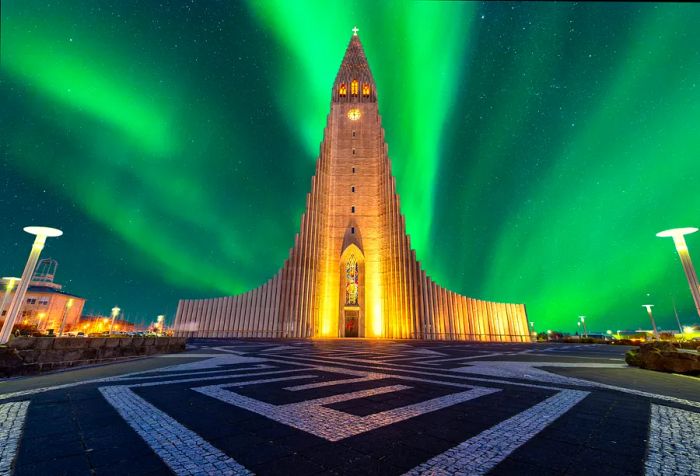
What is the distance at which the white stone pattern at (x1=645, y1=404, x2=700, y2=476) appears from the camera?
212 centimetres

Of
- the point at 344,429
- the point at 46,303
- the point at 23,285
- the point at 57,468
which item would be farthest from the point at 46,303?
the point at 344,429

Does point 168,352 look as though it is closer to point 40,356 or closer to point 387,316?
point 40,356

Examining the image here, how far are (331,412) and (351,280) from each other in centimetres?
3388

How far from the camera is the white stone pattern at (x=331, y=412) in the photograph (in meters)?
2.93

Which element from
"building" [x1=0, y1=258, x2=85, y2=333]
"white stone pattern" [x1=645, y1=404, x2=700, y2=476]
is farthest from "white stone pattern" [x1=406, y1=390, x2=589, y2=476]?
"building" [x1=0, y1=258, x2=85, y2=333]

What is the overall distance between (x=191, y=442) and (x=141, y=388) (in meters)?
3.18

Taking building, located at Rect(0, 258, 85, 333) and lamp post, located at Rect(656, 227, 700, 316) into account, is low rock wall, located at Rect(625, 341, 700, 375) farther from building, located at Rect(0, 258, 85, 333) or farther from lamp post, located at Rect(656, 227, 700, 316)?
building, located at Rect(0, 258, 85, 333)

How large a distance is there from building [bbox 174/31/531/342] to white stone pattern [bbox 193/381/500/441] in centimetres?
2951

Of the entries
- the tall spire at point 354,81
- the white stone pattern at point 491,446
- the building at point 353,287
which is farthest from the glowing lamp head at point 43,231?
the tall spire at point 354,81

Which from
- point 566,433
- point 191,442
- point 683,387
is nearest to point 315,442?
point 191,442

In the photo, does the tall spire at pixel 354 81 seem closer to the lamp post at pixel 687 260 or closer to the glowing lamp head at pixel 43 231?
the lamp post at pixel 687 260

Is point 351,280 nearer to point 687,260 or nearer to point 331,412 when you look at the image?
point 687,260

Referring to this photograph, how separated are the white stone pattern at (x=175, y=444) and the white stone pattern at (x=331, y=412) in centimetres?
86

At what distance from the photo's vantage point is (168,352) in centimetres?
1280
